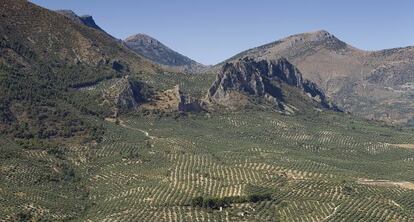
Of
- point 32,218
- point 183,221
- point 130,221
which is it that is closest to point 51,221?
point 32,218

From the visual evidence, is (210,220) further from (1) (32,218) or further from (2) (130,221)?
(1) (32,218)

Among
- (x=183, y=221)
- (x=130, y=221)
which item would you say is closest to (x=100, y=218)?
(x=130, y=221)

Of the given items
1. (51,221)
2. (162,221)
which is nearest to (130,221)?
(162,221)

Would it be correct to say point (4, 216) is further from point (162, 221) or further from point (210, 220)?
point (210, 220)

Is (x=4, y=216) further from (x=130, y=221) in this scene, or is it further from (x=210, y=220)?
(x=210, y=220)

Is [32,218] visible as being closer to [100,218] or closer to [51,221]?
[51,221]

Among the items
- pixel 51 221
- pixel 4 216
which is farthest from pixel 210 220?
pixel 4 216
